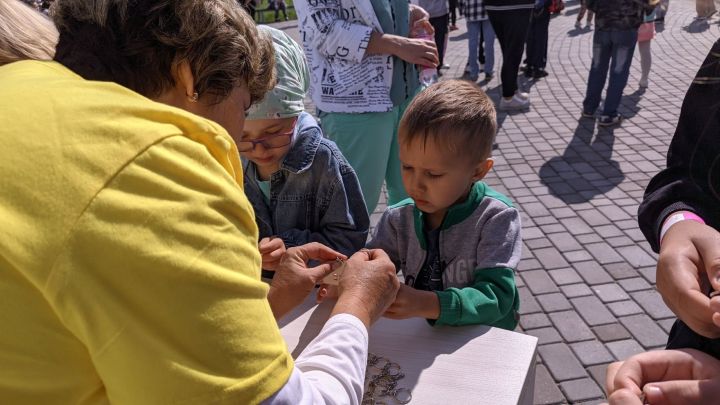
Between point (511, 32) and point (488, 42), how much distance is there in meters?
1.74

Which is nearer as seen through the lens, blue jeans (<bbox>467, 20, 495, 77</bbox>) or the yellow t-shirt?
the yellow t-shirt

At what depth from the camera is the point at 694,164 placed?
1.45m

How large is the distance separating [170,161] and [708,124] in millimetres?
1279

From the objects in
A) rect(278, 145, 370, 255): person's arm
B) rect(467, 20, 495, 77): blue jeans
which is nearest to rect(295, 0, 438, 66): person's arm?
rect(278, 145, 370, 255): person's arm

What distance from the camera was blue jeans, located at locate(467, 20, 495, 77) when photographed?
315 inches

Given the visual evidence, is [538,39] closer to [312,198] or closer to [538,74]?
[538,74]

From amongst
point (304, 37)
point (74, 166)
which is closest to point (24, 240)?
point (74, 166)

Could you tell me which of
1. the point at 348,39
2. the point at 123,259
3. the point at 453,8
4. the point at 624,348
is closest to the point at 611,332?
the point at 624,348

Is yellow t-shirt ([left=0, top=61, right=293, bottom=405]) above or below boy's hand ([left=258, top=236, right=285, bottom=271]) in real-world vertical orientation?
above

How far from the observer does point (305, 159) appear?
86.5 inches

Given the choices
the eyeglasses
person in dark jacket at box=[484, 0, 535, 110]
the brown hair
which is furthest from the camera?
person in dark jacket at box=[484, 0, 535, 110]

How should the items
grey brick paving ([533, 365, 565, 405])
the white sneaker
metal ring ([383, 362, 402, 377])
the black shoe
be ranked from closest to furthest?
metal ring ([383, 362, 402, 377]) < grey brick paving ([533, 365, 565, 405]) < the white sneaker < the black shoe

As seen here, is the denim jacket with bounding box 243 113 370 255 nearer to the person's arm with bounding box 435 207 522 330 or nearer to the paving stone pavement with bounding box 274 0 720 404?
the person's arm with bounding box 435 207 522 330

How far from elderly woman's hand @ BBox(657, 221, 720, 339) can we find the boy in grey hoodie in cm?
49
